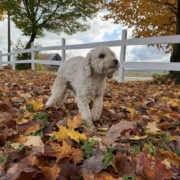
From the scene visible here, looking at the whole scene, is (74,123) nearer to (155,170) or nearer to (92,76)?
(92,76)

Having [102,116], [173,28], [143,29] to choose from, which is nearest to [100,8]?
[143,29]

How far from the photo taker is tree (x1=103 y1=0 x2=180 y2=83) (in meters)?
10.9

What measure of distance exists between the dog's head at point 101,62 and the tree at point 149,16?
806 centimetres

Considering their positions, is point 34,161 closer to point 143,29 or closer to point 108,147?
point 108,147

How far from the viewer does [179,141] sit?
93.7 inches

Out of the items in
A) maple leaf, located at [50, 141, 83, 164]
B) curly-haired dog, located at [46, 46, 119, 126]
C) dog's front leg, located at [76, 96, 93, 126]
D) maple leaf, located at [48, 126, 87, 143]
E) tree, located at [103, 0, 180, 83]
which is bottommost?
maple leaf, located at [50, 141, 83, 164]

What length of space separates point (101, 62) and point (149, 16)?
9765mm

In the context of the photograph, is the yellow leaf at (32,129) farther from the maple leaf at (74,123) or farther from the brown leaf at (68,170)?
the brown leaf at (68,170)

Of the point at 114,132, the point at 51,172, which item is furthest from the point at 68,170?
the point at 114,132

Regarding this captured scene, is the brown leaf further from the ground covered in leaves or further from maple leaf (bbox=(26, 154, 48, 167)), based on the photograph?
maple leaf (bbox=(26, 154, 48, 167))

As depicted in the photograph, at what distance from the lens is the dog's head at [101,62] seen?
2846 mm

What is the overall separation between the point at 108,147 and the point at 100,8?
12.0 m

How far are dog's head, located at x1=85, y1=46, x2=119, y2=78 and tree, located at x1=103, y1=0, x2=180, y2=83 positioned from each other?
8.06 meters

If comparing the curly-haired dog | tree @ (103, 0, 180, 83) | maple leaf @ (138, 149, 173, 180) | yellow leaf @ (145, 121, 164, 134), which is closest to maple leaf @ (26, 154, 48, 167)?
maple leaf @ (138, 149, 173, 180)
